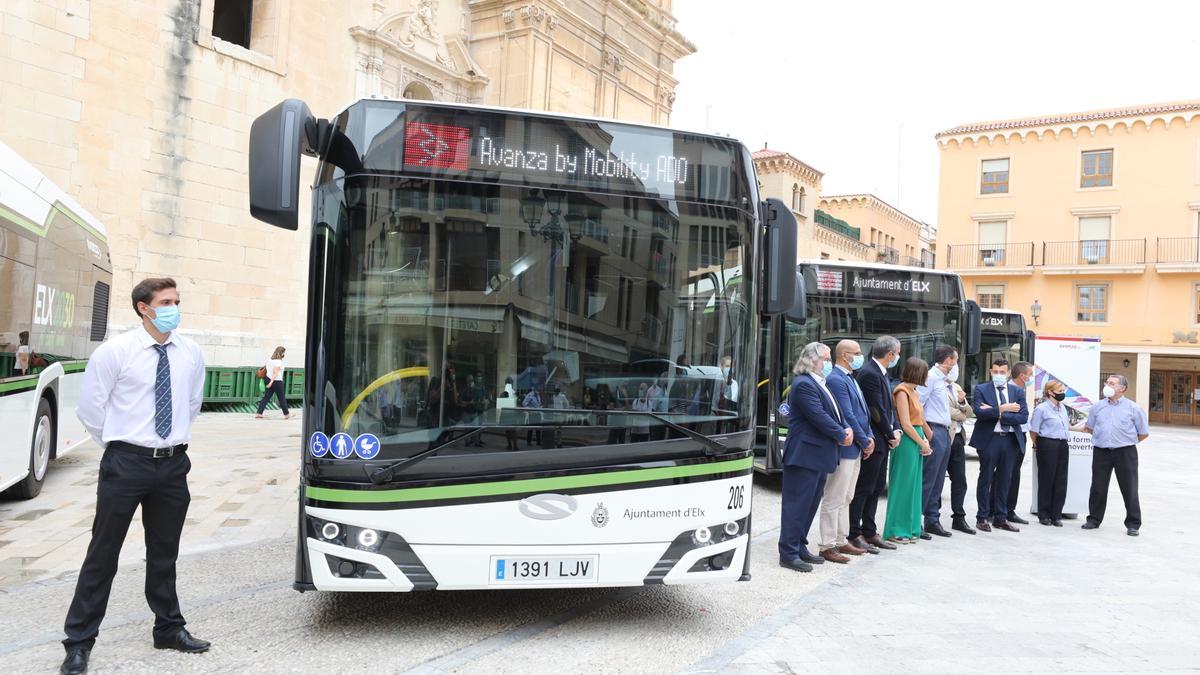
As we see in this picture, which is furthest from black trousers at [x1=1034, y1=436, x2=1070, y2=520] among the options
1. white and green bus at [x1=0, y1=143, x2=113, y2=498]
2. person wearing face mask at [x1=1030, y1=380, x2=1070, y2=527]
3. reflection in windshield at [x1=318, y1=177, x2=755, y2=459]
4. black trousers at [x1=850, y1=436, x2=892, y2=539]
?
white and green bus at [x1=0, y1=143, x2=113, y2=498]

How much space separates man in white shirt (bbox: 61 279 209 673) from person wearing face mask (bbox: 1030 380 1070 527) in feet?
29.6

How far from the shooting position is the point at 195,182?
1866cm

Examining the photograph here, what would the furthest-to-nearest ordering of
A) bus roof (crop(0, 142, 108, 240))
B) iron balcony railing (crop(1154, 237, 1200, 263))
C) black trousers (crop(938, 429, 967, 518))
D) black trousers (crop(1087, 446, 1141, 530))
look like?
iron balcony railing (crop(1154, 237, 1200, 263)), black trousers (crop(1087, 446, 1141, 530)), black trousers (crop(938, 429, 967, 518)), bus roof (crop(0, 142, 108, 240))

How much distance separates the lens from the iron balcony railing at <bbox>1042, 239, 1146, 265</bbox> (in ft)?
130

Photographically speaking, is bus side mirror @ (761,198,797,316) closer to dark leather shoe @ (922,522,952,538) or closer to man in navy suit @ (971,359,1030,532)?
dark leather shoe @ (922,522,952,538)

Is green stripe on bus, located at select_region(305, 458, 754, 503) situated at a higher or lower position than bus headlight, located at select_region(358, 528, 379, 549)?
higher

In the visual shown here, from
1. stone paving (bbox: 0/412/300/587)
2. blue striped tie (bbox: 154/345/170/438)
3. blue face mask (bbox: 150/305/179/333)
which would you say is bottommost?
stone paving (bbox: 0/412/300/587)

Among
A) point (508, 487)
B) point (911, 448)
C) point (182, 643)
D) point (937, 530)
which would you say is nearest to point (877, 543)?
point (911, 448)

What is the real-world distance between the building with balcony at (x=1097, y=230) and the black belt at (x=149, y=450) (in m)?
41.0

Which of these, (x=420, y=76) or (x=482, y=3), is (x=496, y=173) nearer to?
(x=420, y=76)

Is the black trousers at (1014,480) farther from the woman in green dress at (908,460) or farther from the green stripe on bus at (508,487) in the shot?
the green stripe on bus at (508,487)

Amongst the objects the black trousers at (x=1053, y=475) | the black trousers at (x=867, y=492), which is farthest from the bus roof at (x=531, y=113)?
the black trousers at (x=1053, y=475)

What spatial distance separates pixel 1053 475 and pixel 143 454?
9.40m

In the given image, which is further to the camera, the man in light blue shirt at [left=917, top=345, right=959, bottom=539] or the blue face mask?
the man in light blue shirt at [left=917, top=345, right=959, bottom=539]
